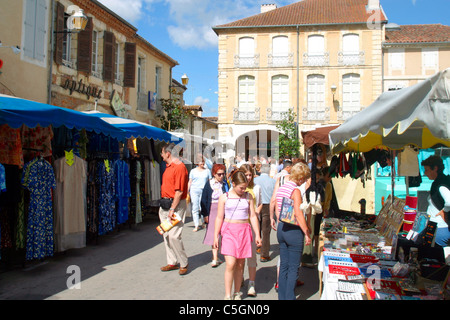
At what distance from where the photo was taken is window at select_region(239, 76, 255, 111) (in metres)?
24.8

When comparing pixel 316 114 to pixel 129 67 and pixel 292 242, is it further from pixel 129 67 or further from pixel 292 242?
pixel 292 242

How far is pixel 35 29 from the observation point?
399 inches

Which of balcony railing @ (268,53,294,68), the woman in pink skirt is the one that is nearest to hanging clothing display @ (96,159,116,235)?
the woman in pink skirt

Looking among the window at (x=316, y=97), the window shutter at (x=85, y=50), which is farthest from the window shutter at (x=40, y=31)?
the window at (x=316, y=97)

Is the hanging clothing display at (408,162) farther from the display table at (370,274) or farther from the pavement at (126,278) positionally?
the pavement at (126,278)

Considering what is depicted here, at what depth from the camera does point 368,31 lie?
23953mm

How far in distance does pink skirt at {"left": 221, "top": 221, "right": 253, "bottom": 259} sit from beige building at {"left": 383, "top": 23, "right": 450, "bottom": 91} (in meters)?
23.2

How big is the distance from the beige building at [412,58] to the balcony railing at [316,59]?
3885 millimetres

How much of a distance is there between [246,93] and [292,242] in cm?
2139

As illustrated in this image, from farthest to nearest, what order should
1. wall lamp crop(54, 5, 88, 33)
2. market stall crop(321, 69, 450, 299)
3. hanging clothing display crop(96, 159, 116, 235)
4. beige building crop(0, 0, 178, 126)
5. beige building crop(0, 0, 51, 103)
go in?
wall lamp crop(54, 5, 88, 33) → beige building crop(0, 0, 178, 126) → beige building crop(0, 0, 51, 103) → hanging clothing display crop(96, 159, 116, 235) → market stall crop(321, 69, 450, 299)

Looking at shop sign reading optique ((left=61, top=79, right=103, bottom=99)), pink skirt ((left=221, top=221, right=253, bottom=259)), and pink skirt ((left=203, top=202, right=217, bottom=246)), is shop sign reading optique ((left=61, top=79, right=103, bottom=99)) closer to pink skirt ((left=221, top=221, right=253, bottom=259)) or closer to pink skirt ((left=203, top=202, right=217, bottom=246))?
pink skirt ((left=203, top=202, right=217, bottom=246))

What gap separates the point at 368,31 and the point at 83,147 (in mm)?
22109

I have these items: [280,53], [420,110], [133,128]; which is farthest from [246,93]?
[420,110]

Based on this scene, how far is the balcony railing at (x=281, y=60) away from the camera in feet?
80.1
